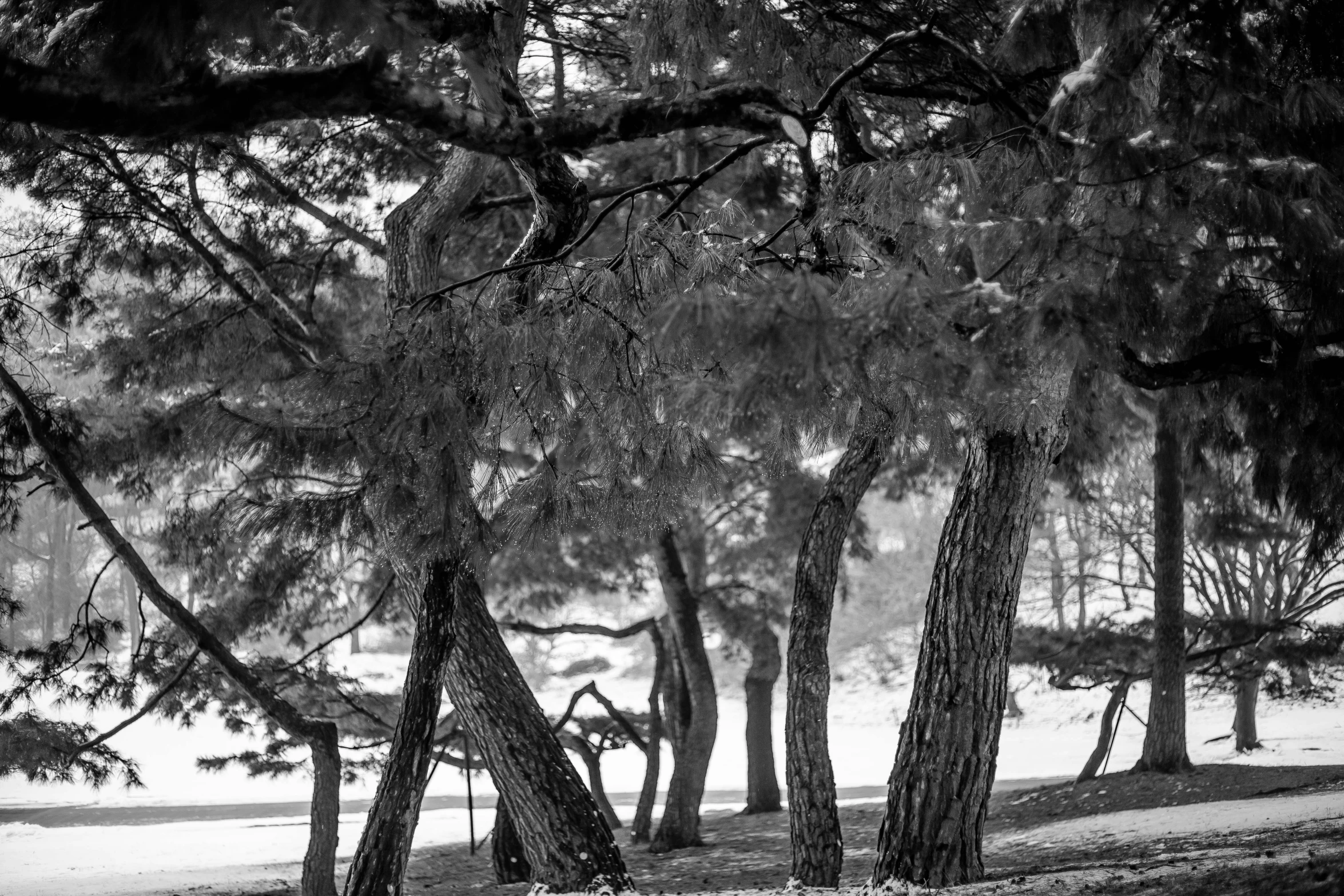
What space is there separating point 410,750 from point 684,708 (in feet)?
21.0

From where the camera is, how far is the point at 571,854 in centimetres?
533

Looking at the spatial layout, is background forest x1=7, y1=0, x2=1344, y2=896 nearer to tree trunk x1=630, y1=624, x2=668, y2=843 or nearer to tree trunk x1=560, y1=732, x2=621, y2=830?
tree trunk x1=560, y1=732, x2=621, y2=830

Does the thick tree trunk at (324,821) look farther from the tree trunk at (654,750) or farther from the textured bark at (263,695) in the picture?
the tree trunk at (654,750)

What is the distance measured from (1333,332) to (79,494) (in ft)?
24.0

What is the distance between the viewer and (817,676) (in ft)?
21.4

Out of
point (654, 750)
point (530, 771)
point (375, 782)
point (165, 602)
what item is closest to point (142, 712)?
point (165, 602)

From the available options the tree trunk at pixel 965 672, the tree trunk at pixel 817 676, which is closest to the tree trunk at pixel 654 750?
the tree trunk at pixel 817 676

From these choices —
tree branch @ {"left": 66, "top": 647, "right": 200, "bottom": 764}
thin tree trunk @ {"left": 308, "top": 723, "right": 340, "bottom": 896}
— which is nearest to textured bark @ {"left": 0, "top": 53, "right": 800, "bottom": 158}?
thin tree trunk @ {"left": 308, "top": 723, "right": 340, "bottom": 896}

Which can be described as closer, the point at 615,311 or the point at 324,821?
the point at 615,311

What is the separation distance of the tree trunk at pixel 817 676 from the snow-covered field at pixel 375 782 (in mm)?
2985

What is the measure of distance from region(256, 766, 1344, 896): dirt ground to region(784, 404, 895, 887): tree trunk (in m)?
0.33

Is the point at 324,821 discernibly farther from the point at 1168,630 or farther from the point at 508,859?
the point at 1168,630

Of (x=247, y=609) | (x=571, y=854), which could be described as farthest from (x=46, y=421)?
(x=571, y=854)

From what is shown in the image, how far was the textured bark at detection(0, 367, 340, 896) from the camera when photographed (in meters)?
7.23
